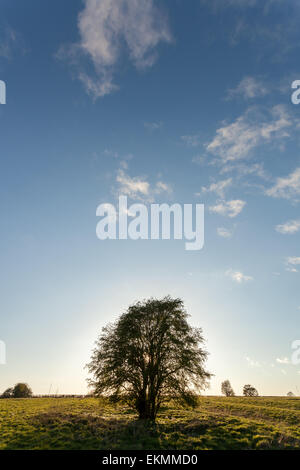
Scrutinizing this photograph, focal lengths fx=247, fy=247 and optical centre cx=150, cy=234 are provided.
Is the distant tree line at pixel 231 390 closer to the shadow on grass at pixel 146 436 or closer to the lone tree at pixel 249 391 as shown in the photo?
the lone tree at pixel 249 391

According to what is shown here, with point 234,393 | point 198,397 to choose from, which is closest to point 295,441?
point 198,397

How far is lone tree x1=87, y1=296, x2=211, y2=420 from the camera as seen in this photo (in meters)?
27.3

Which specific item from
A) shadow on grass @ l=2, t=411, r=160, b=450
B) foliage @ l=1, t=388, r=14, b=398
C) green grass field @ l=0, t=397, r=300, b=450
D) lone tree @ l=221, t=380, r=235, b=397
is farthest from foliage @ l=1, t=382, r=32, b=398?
shadow on grass @ l=2, t=411, r=160, b=450

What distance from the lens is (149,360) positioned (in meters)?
28.3

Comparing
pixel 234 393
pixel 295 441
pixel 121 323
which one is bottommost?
pixel 234 393

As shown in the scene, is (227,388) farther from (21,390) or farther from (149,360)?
(149,360)

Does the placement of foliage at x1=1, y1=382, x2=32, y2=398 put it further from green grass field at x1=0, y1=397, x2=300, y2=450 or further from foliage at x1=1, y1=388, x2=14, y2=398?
green grass field at x1=0, y1=397, x2=300, y2=450

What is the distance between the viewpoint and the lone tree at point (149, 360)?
27.3m

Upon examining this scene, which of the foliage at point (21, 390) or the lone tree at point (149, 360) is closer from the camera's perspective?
the lone tree at point (149, 360)

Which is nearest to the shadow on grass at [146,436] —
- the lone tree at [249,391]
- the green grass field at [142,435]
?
the green grass field at [142,435]

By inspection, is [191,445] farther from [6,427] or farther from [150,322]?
[6,427]

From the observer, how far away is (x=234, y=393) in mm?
95312
